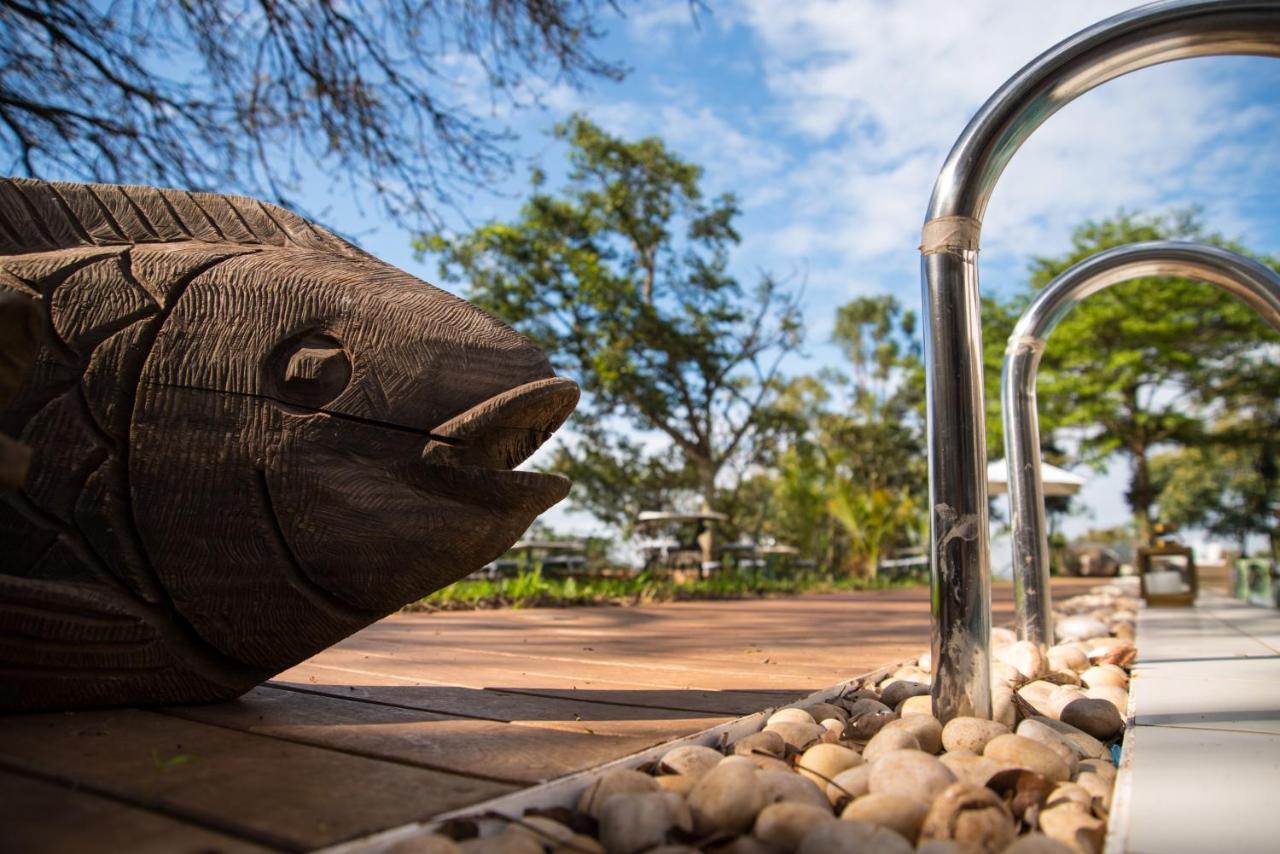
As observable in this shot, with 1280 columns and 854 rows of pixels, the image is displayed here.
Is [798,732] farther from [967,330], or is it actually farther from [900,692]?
[967,330]

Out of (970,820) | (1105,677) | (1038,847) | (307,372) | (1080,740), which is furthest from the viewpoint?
(1105,677)

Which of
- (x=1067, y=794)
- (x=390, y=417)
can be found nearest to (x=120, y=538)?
(x=390, y=417)

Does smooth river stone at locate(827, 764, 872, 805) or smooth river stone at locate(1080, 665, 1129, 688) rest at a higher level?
smooth river stone at locate(1080, 665, 1129, 688)

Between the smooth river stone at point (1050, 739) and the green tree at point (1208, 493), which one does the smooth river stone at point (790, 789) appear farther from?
the green tree at point (1208, 493)

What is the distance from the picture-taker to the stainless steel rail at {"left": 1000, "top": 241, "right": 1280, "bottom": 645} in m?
2.60

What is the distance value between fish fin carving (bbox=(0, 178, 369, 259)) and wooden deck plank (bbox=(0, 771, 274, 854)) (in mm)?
1048

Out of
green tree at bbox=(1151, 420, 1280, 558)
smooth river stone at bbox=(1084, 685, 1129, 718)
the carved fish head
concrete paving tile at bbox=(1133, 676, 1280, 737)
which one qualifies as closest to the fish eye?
the carved fish head

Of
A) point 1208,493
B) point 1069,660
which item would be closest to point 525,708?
point 1069,660

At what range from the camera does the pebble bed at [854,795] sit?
100cm

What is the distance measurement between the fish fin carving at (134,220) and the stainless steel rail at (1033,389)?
6.84 feet

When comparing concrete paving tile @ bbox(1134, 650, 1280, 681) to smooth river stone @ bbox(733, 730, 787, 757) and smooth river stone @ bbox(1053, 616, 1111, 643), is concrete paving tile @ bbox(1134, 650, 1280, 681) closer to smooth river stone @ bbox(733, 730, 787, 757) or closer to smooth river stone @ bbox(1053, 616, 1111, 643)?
smooth river stone @ bbox(1053, 616, 1111, 643)

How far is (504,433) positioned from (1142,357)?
22.5 m

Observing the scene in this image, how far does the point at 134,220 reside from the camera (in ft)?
5.66

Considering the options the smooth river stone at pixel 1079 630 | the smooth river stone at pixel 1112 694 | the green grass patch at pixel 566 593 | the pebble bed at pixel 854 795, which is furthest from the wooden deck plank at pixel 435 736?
the green grass patch at pixel 566 593
